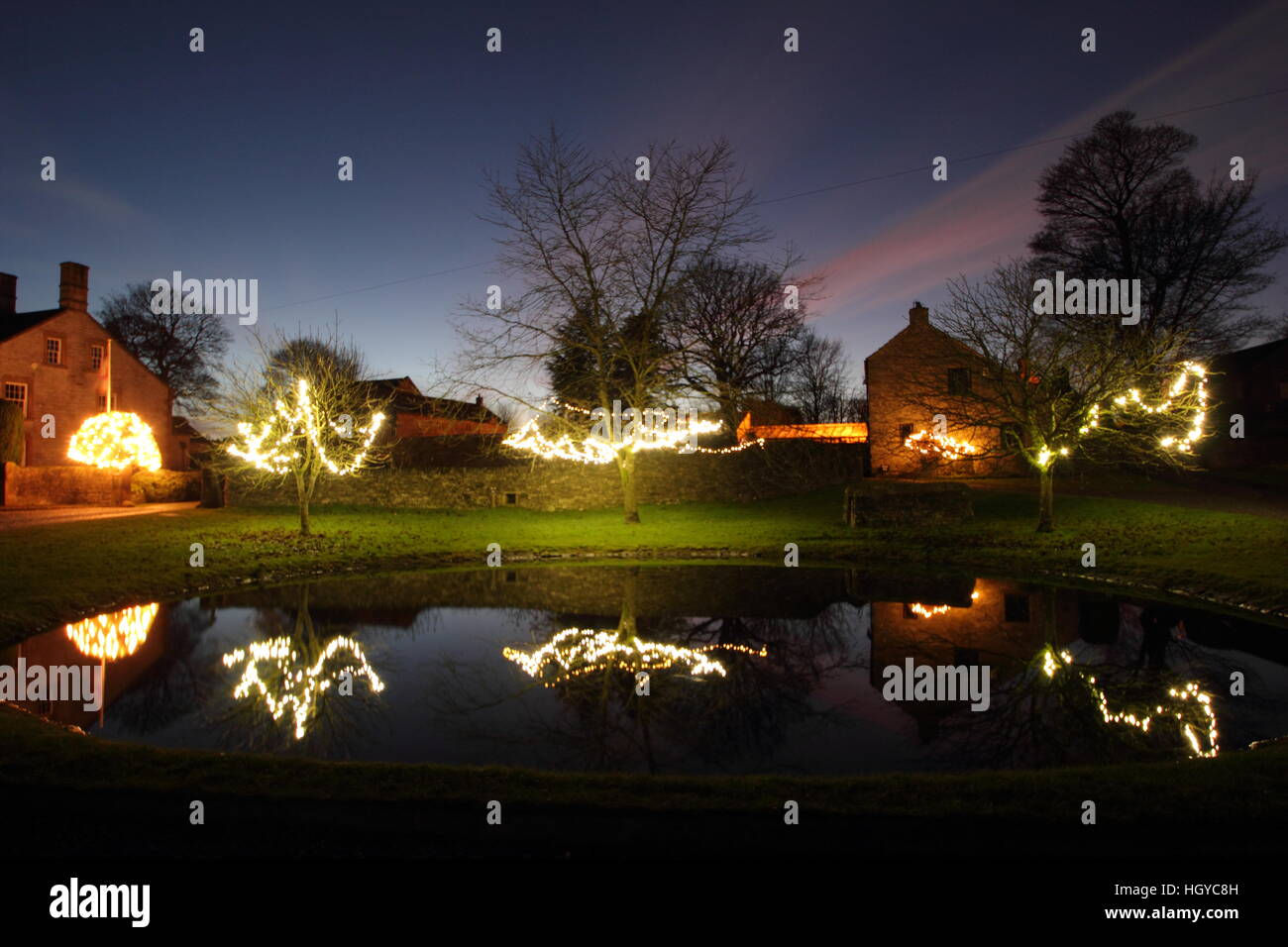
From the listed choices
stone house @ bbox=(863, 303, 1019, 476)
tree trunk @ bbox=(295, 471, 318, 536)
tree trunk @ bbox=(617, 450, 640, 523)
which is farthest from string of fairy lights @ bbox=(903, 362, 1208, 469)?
tree trunk @ bbox=(295, 471, 318, 536)

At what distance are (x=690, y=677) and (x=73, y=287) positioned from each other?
1727 inches

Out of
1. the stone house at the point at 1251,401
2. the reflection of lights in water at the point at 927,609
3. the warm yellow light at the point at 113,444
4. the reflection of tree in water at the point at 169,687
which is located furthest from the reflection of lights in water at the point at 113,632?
the stone house at the point at 1251,401

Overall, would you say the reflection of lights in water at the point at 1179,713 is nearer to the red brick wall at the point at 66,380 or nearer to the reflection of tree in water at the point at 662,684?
the reflection of tree in water at the point at 662,684

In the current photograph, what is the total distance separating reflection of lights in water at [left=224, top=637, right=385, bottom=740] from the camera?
815 centimetres

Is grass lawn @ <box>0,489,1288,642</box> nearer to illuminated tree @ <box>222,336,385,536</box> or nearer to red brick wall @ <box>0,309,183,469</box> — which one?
illuminated tree @ <box>222,336,385,536</box>

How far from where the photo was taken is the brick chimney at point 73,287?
39062mm

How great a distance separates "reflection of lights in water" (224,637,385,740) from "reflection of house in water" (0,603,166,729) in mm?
1174

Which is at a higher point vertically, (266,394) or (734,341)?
(734,341)

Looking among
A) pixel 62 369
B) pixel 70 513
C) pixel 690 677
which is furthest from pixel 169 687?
pixel 62 369

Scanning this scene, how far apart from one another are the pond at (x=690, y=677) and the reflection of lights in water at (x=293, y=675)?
0.05m

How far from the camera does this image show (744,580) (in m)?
15.7

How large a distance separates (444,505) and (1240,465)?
120 feet
